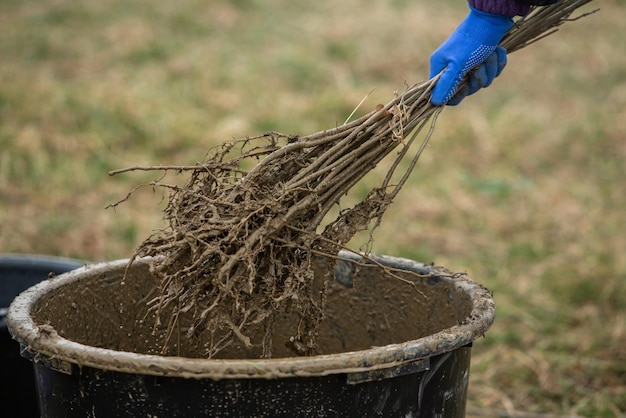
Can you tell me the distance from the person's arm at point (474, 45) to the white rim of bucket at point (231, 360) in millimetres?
558

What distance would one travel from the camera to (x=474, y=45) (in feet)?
6.44

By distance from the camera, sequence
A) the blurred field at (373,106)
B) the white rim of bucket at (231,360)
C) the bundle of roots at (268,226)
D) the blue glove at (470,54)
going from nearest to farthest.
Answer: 1. the white rim of bucket at (231,360)
2. the bundle of roots at (268,226)
3. the blue glove at (470,54)
4. the blurred field at (373,106)

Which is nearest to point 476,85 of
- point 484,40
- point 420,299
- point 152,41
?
point 484,40

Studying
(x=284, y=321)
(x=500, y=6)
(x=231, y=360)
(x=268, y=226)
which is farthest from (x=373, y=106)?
(x=231, y=360)

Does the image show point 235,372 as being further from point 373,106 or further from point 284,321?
point 373,106

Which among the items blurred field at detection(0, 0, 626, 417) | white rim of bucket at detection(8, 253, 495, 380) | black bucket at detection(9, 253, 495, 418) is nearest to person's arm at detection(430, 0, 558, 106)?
black bucket at detection(9, 253, 495, 418)

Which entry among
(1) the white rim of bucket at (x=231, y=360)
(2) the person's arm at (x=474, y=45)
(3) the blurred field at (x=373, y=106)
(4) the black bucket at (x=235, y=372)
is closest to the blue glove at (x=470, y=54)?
(2) the person's arm at (x=474, y=45)

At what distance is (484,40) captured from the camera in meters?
1.98

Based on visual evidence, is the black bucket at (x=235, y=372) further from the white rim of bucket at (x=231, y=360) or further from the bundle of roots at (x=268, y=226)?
the bundle of roots at (x=268, y=226)

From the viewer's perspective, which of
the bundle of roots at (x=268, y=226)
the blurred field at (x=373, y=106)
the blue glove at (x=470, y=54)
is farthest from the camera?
the blurred field at (x=373, y=106)

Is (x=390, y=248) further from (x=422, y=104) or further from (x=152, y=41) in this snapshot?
(x=152, y=41)

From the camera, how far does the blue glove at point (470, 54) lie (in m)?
1.93

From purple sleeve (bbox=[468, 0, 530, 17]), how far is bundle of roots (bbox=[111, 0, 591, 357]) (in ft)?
0.76

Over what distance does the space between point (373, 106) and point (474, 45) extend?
13.5ft
